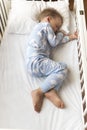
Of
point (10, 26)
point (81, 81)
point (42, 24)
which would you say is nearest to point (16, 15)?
point (10, 26)

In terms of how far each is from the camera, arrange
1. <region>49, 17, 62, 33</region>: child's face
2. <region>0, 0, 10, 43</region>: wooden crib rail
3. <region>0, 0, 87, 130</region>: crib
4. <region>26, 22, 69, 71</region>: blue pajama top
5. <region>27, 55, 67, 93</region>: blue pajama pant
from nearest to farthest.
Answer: <region>0, 0, 87, 130</region>: crib → <region>27, 55, 67, 93</region>: blue pajama pant → <region>26, 22, 69, 71</region>: blue pajama top → <region>49, 17, 62, 33</region>: child's face → <region>0, 0, 10, 43</region>: wooden crib rail

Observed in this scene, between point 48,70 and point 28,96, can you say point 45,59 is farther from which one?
point 28,96

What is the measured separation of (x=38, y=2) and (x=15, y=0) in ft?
0.60

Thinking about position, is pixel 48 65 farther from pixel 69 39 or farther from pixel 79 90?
pixel 69 39

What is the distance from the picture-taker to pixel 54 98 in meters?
1.51

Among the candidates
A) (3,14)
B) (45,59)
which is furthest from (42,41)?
(3,14)

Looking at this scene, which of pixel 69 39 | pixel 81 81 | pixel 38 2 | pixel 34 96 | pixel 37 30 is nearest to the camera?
pixel 34 96

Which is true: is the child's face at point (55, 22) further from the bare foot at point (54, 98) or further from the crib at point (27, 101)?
the bare foot at point (54, 98)

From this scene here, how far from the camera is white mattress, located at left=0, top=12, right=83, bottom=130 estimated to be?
143 centimetres

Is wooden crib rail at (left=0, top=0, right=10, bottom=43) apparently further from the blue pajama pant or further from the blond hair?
the blue pajama pant

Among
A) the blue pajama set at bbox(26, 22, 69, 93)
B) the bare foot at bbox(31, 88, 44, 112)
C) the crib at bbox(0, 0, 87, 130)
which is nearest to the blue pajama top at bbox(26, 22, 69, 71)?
the blue pajama set at bbox(26, 22, 69, 93)

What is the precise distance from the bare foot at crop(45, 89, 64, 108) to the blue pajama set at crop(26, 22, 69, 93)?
1.0 inches

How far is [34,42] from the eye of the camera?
1.72m

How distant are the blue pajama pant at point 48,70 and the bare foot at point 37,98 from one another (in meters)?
0.03
